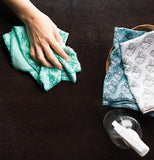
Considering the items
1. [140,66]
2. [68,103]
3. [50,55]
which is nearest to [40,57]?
[50,55]

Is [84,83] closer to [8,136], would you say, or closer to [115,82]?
[115,82]

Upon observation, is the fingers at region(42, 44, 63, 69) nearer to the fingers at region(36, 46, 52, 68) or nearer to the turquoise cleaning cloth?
the fingers at region(36, 46, 52, 68)

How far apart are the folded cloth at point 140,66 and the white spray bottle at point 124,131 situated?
48 millimetres

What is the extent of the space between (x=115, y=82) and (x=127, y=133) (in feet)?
0.42

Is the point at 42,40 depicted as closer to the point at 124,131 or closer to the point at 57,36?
the point at 57,36

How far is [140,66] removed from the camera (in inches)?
19.7

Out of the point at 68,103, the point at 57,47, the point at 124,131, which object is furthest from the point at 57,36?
the point at 124,131

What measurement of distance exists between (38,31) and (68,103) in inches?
7.8

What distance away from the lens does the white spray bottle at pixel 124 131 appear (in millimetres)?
422

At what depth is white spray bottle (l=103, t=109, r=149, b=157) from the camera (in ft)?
1.38

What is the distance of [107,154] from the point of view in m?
0.53

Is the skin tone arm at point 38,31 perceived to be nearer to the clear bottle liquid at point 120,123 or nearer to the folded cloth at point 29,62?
the folded cloth at point 29,62

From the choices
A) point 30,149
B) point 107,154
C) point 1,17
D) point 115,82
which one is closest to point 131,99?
point 115,82

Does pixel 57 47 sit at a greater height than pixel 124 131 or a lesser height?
greater
